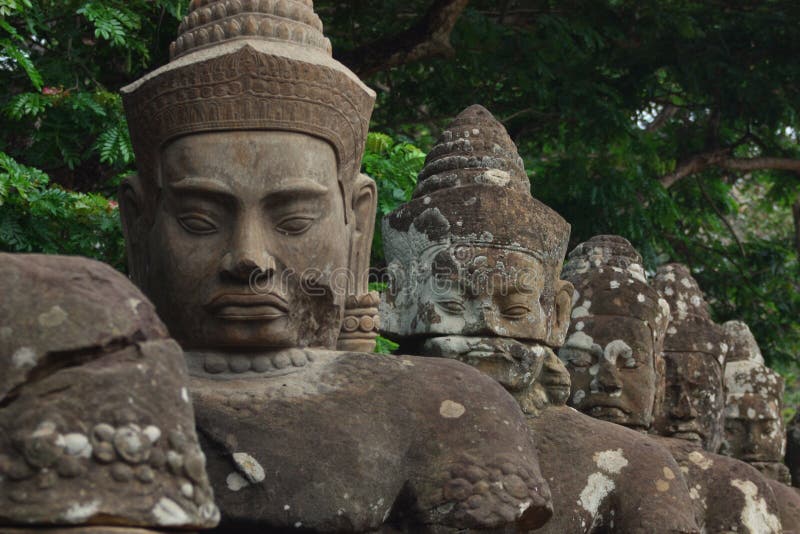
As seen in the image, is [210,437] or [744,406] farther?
[744,406]

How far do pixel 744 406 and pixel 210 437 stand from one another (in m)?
7.29

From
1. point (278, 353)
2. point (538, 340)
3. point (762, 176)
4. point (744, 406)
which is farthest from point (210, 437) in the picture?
point (762, 176)

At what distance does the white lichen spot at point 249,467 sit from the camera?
12.6 ft

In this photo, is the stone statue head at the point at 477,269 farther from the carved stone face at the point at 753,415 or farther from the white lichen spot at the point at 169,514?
the carved stone face at the point at 753,415

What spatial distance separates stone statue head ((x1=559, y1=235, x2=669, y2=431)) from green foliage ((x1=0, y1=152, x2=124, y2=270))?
268 cm

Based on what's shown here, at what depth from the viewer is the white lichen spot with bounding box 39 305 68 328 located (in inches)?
111

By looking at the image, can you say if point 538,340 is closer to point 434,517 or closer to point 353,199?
point 353,199

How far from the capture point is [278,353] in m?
4.33

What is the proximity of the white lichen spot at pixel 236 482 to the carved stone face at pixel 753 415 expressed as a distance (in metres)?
7.01

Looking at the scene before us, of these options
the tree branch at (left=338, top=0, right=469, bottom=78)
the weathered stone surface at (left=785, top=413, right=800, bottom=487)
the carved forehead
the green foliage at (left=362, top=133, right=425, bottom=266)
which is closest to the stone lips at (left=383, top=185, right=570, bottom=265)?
the carved forehead

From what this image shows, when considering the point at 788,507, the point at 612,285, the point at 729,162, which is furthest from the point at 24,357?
the point at 729,162

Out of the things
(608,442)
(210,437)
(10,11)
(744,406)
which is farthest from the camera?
(744,406)

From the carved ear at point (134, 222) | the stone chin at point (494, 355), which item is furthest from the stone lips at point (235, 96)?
the stone chin at point (494, 355)

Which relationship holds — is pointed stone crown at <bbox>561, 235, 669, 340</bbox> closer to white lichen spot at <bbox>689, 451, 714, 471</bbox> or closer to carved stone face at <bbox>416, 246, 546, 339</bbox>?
white lichen spot at <bbox>689, 451, 714, 471</bbox>
